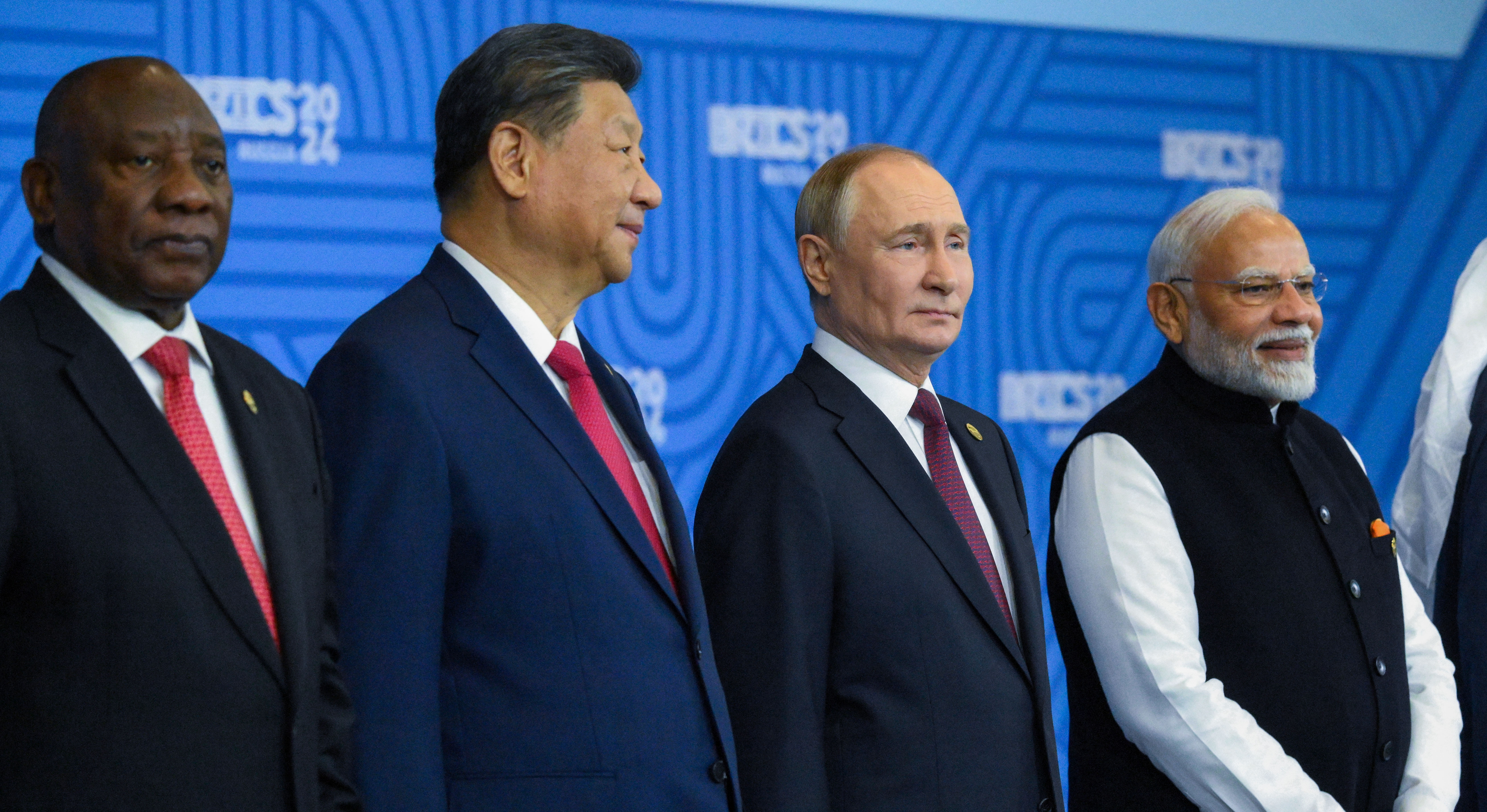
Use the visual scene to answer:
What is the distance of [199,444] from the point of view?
149 cm

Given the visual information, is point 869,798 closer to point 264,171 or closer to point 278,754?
point 278,754

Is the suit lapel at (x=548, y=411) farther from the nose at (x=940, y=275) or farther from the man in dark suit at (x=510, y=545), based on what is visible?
the nose at (x=940, y=275)

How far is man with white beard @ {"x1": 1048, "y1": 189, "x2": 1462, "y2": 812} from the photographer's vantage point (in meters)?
2.29

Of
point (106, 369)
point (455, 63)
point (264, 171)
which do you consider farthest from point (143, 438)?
point (455, 63)

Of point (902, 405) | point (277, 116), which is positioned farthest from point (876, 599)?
point (277, 116)

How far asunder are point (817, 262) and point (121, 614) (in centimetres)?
131

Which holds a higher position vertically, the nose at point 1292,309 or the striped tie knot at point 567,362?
the nose at point 1292,309

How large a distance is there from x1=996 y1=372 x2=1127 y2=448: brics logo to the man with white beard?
4.87ft

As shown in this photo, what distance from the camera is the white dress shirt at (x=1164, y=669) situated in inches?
88.2

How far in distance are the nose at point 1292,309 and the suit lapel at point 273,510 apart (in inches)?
67.4

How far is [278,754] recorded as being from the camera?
1.46 metres

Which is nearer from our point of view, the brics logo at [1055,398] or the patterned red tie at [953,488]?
the patterned red tie at [953,488]

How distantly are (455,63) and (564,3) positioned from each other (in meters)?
0.31

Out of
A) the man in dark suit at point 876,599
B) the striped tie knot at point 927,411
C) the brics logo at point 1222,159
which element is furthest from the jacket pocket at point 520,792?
the brics logo at point 1222,159
